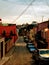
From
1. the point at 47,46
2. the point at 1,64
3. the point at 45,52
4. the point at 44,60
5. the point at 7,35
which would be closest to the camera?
the point at 44,60

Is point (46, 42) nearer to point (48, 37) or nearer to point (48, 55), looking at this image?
point (48, 37)

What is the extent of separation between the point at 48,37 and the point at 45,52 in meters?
17.0

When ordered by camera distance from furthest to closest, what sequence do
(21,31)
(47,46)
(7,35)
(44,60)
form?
(21,31), (7,35), (47,46), (44,60)

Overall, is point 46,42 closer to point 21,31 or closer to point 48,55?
point 48,55

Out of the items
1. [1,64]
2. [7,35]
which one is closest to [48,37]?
[1,64]

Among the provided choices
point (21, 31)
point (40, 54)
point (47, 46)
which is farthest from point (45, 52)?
point (21, 31)

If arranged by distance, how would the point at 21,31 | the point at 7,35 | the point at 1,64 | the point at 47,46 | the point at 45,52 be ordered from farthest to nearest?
the point at 21,31
the point at 7,35
the point at 47,46
the point at 1,64
the point at 45,52

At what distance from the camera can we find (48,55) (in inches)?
1052

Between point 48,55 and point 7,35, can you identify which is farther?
point 7,35

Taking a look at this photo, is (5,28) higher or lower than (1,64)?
higher

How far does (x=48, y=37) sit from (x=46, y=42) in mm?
1077

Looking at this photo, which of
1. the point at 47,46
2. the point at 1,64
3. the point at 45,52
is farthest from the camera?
the point at 47,46

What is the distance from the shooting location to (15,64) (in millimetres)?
29344

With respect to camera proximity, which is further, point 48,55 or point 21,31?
point 21,31
